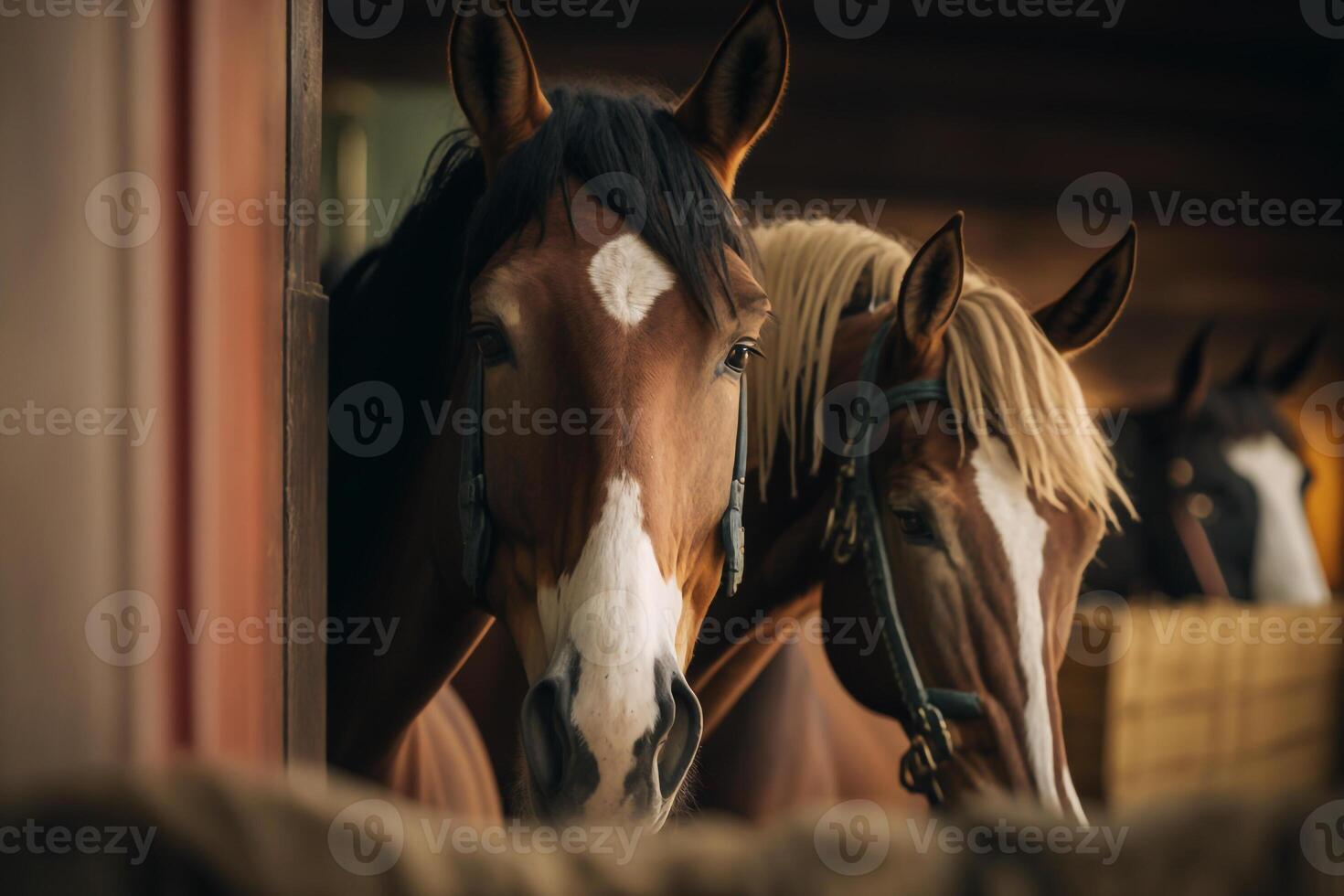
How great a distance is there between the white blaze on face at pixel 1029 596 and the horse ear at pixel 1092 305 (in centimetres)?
26

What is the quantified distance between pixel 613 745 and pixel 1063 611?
2.02 ft

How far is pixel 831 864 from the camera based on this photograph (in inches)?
9.3

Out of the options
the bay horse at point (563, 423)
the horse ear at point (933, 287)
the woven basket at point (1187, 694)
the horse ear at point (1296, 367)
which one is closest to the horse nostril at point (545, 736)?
the bay horse at point (563, 423)

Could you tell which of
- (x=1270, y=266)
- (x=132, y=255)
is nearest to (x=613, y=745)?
(x=132, y=255)

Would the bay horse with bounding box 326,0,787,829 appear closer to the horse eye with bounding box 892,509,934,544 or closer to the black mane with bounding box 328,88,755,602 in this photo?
the black mane with bounding box 328,88,755,602

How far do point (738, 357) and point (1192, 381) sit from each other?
2378 mm

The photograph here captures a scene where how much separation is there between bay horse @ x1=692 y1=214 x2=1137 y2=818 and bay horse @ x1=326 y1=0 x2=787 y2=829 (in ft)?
0.87

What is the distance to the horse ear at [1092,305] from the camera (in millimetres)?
1122

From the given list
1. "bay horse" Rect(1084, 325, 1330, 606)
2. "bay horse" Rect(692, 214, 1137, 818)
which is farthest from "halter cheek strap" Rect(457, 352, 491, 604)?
"bay horse" Rect(1084, 325, 1330, 606)

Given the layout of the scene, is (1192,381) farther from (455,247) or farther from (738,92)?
(455,247)

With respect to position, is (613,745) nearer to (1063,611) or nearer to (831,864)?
(831,864)

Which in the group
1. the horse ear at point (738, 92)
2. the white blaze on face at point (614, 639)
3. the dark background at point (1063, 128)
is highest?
the dark background at point (1063, 128)

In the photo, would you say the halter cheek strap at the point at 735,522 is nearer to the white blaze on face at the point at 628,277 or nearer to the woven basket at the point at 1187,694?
the white blaze on face at the point at 628,277

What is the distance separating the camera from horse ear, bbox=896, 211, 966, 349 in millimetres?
1017
